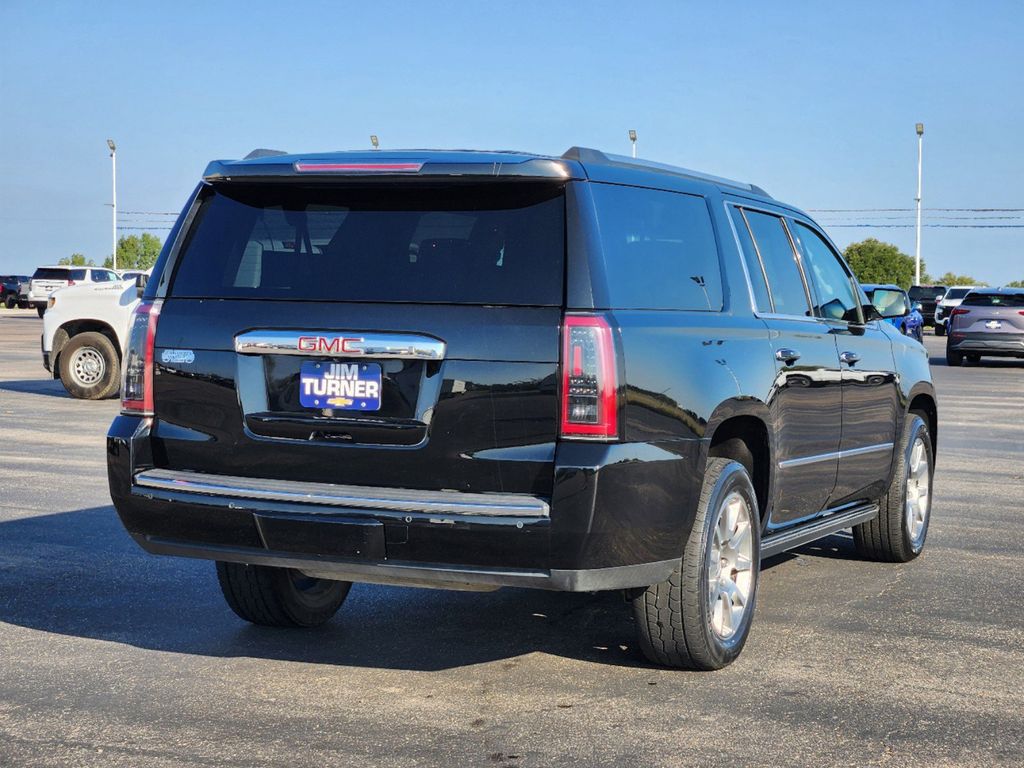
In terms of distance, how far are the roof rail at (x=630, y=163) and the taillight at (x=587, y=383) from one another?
692 mm

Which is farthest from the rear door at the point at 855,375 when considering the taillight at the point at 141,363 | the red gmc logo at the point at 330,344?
the taillight at the point at 141,363

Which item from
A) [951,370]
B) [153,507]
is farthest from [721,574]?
[951,370]

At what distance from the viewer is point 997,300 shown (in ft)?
102

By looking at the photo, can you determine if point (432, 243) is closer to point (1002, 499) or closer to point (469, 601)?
point (469, 601)

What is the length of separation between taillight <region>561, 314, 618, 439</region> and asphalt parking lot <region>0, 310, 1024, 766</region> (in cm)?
101

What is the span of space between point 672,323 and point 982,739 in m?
1.76

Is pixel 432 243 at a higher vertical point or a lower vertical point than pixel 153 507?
higher

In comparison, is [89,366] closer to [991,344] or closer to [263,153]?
[263,153]

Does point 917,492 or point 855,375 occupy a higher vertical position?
point 855,375

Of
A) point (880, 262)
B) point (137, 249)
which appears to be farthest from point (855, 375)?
point (137, 249)

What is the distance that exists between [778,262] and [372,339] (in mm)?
2455

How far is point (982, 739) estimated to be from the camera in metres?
4.81

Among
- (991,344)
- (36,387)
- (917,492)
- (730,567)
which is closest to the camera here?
(730,567)

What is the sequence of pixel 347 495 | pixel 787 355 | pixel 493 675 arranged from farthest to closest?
pixel 787 355 → pixel 493 675 → pixel 347 495
